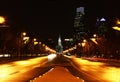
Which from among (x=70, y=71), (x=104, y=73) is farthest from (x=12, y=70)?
(x=104, y=73)

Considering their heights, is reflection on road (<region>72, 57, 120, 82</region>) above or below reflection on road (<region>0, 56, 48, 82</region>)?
below

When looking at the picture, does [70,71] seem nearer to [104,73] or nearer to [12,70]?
[104,73]

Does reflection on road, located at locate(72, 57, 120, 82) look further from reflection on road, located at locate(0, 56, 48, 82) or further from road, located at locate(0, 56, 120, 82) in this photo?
reflection on road, located at locate(0, 56, 48, 82)

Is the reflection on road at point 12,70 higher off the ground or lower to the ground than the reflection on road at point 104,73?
higher

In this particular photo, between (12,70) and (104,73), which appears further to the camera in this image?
(12,70)

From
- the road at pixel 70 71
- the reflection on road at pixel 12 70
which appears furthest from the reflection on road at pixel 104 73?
the reflection on road at pixel 12 70

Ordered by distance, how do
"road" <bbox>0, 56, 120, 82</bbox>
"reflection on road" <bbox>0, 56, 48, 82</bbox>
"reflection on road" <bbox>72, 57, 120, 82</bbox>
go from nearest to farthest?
1. "road" <bbox>0, 56, 120, 82</bbox>
2. "reflection on road" <bbox>72, 57, 120, 82</bbox>
3. "reflection on road" <bbox>0, 56, 48, 82</bbox>

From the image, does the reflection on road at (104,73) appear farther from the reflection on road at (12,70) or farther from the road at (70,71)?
the reflection on road at (12,70)

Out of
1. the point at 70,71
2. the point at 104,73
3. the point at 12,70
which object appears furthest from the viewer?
the point at 12,70

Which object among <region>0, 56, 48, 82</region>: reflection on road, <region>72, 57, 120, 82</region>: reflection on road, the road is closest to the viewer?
the road

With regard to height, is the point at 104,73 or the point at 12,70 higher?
the point at 12,70

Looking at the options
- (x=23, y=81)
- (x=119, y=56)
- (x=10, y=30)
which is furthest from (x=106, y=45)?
(x=23, y=81)

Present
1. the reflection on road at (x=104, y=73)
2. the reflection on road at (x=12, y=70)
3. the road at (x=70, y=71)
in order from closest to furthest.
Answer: the road at (x=70, y=71)
the reflection on road at (x=104, y=73)
the reflection on road at (x=12, y=70)

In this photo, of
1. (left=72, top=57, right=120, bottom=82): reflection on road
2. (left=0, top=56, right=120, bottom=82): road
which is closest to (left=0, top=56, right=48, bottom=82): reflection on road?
(left=0, top=56, right=120, bottom=82): road
